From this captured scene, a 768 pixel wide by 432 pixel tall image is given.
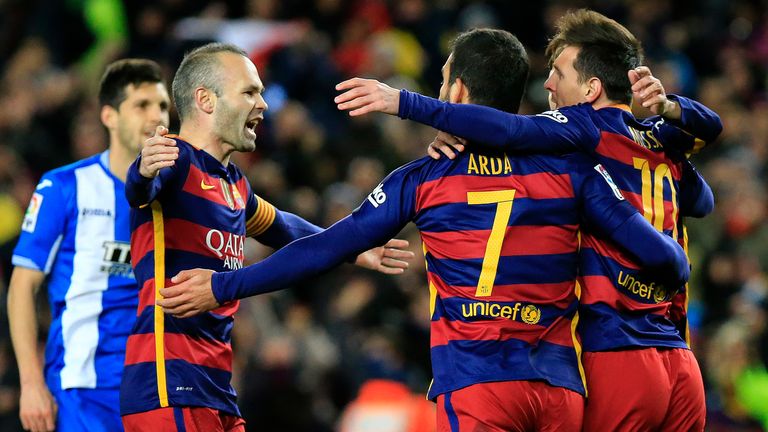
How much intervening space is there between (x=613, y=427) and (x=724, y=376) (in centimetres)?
557

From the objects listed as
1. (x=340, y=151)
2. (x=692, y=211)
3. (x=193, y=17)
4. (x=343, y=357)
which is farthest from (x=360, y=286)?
(x=692, y=211)

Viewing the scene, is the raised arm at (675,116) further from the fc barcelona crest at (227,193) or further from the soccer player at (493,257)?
the fc barcelona crest at (227,193)

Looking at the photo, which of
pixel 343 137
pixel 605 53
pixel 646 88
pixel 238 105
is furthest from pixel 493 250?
pixel 343 137

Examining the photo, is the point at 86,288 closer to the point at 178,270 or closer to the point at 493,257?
the point at 178,270

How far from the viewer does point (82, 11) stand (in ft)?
45.6

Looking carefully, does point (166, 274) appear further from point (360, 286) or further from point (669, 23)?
point (669, 23)

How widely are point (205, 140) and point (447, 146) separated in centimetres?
119

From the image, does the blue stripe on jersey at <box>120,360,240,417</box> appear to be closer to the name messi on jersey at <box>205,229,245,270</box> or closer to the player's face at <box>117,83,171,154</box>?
the name messi on jersey at <box>205,229,245,270</box>

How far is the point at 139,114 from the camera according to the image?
20.5 ft

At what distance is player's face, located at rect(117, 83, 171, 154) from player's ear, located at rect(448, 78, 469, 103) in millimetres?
1985

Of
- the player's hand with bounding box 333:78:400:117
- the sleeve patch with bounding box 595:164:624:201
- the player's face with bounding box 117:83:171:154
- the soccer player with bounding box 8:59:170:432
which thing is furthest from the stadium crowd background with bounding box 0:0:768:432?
the player's hand with bounding box 333:78:400:117

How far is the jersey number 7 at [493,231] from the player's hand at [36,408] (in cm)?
243

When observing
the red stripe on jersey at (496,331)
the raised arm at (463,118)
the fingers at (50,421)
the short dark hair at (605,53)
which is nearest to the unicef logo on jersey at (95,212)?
the fingers at (50,421)

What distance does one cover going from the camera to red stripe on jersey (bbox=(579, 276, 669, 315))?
4914 mm
